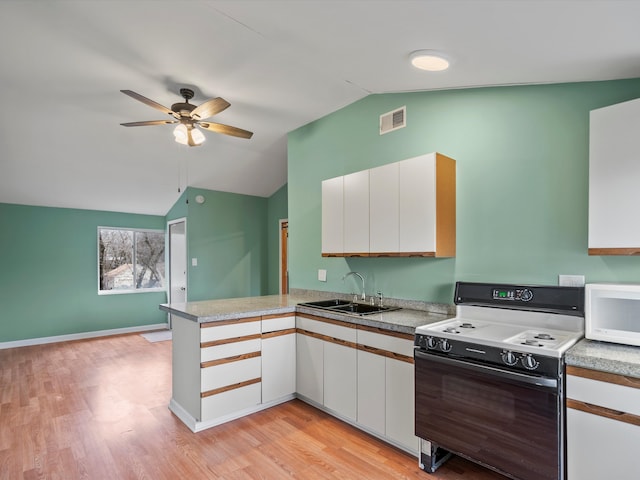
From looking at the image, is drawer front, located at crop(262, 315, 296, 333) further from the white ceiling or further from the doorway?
the doorway

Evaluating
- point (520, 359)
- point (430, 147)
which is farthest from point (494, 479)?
point (430, 147)

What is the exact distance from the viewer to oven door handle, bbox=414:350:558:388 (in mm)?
1691

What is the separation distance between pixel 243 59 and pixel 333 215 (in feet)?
4.93

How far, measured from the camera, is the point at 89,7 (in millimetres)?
2160

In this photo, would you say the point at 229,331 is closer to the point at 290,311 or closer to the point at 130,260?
the point at 290,311

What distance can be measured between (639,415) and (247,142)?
4.42 metres

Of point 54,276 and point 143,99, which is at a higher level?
point 143,99

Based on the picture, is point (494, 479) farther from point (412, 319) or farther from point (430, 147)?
point (430, 147)

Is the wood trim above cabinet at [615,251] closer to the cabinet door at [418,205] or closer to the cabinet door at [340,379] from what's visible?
the cabinet door at [418,205]

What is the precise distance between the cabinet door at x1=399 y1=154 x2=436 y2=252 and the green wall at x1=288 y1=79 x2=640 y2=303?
316 mm

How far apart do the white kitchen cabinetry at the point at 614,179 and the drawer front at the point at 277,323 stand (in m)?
2.27

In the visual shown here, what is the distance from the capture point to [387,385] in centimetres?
246

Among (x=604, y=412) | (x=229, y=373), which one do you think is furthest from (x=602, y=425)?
(x=229, y=373)

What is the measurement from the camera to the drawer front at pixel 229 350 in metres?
2.71
